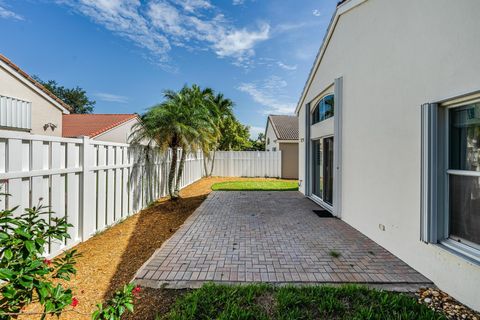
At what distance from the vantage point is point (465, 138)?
10.7 ft

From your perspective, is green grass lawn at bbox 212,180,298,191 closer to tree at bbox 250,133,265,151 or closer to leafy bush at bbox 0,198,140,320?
leafy bush at bbox 0,198,140,320

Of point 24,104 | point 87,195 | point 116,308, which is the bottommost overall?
point 116,308

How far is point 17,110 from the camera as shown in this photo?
9.68m

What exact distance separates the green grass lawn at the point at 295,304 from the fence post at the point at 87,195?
10.7ft

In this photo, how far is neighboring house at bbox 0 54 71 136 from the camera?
8942 mm

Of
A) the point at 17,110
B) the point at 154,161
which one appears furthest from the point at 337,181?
the point at 17,110

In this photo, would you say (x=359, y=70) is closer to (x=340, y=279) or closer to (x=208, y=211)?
(x=340, y=279)

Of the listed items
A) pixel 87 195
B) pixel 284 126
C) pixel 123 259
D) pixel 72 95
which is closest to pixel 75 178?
pixel 87 195

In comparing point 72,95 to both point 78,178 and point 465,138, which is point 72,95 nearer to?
point 78,178

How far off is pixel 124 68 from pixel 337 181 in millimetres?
16388

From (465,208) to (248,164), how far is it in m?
16.4

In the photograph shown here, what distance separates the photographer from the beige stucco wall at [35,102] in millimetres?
9055

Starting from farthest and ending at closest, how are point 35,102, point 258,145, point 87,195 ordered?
1. point 258,145
2. point 35,102
3. point 87,195

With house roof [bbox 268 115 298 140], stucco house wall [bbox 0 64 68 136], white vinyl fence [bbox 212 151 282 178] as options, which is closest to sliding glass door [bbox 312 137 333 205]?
white vinyl fence [bbox 212 151 282 178]
